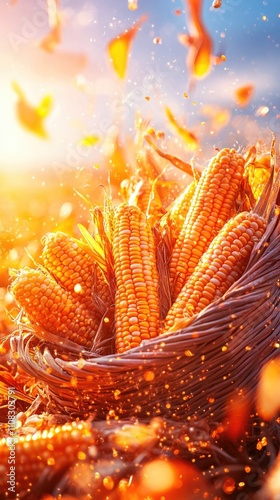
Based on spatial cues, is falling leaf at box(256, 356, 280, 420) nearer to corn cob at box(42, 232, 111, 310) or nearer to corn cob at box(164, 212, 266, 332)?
corn cob at box(164, 212, 266, 332)

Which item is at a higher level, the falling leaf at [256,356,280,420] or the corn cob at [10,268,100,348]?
the corn cob at [10,268,100,348]

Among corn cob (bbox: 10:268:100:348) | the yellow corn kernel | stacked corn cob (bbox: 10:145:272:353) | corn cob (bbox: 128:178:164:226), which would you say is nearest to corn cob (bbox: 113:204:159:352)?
stacked corn cob (bbox: 10:145:272:353)

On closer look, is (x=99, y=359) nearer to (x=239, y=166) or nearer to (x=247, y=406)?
(x=247, y=406)

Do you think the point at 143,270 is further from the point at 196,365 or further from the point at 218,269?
the point at 196,365

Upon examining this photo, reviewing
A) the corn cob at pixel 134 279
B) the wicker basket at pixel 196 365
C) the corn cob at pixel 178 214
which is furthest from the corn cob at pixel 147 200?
the wicker basket at pixel 196 365

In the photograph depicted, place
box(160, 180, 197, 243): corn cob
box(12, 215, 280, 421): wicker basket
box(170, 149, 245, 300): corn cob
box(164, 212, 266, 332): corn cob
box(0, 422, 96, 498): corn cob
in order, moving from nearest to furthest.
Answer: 1. box(0, 422, 96, 498): corn cob
2. box(12, 215, 280, 421): wicker basket
3. box(164, 212, 266, 332): corn cob
4. box(170, 149, 245, 300): corn cob
5. box(160, 180, 197, 243): corn cob

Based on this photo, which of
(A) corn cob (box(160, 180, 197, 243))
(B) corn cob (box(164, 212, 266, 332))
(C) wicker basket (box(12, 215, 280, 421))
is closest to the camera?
(C) wicker basket (box(12, 215, 280, 421))

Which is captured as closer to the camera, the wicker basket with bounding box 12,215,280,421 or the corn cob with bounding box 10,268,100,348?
the wicker basket with bounding box 12,215,280,421

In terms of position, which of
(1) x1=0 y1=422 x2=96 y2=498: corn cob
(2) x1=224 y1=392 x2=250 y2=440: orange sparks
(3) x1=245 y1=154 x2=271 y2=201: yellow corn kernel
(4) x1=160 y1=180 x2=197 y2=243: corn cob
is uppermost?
(3) x1=245 y1=154 x2=271 y2=201: yellow corn kernel

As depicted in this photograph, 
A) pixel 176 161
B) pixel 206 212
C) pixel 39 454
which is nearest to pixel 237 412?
pixel 39 454
